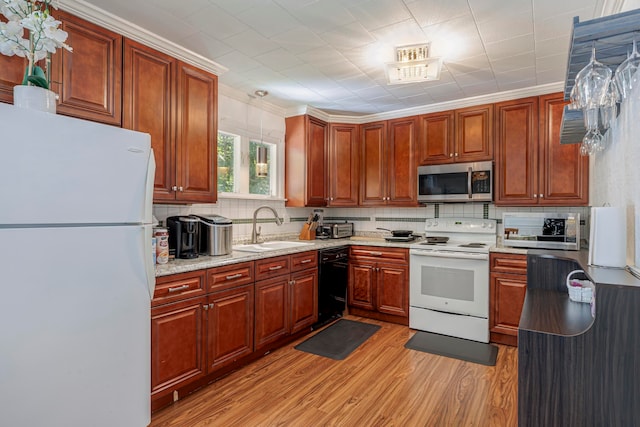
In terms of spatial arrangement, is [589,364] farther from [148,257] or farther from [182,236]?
[182,236]

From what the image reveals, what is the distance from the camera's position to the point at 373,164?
4148 mm

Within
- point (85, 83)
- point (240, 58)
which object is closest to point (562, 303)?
point (240, 58)

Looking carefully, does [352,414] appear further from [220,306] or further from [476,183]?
[476,183]

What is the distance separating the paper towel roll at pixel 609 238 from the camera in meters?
1.50

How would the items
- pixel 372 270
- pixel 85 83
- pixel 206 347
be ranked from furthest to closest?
pixel 372 270 < pixel 206 347 < pixel 85 83

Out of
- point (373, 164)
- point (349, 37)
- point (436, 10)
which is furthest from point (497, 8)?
point (373, 164)

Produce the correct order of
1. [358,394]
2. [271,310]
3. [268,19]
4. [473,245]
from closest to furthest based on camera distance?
[268,19]
[358,394]
[271,310]
[473,245]

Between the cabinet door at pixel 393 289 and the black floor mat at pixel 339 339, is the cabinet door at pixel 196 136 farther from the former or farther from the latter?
the cabinet door at pixel 393 289

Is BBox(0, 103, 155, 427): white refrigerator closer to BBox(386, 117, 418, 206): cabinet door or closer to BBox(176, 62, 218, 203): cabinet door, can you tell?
BBox(176, 62, 218, 203): cabinet door

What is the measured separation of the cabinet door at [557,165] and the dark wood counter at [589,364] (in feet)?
6.88

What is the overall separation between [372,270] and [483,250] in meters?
1.16

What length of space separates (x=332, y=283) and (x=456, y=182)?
1707 mm

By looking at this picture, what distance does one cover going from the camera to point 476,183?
11.5ft

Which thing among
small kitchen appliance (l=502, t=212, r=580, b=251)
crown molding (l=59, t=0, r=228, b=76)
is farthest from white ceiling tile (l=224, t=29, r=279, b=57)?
small kitchen appliance (l=502, t=212, r=580, b=251)
